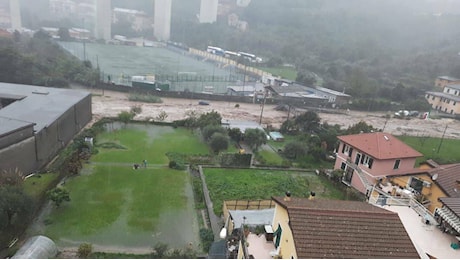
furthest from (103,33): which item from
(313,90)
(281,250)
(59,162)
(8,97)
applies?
(281,250)

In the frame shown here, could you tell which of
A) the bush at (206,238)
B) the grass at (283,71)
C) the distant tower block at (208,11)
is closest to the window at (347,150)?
the bush at (206,238)

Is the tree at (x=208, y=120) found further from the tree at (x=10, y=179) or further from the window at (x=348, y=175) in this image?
the tree at (x=10, y=179)

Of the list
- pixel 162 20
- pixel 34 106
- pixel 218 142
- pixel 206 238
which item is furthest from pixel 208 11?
pixel 206 238

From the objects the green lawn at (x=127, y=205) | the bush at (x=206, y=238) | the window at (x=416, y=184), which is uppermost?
the window at (x=416, y=184)

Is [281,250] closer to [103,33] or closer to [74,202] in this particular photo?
[74,202]

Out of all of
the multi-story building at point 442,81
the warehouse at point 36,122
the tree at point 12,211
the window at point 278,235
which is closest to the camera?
the window at point 278,235

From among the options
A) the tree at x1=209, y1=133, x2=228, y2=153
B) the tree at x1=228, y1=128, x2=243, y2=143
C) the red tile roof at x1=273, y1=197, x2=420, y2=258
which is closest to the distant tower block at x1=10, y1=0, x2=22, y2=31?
the tree at x1=228, y1=128, x2=243, y2=143
